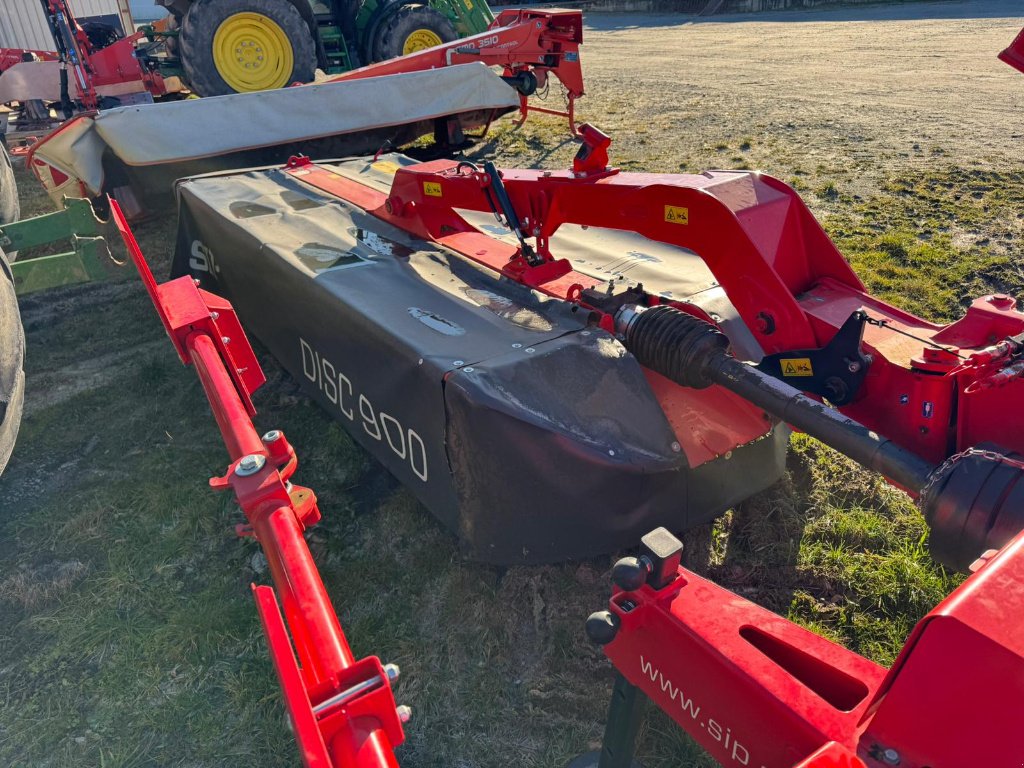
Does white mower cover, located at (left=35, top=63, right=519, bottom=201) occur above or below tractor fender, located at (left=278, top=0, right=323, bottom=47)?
below

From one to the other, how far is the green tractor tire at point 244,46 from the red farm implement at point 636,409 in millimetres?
4184

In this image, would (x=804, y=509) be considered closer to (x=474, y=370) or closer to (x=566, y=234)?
(x=474, y=370)

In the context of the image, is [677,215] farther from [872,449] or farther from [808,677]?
Result: [808,677]

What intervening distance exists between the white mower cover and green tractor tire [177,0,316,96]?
1834 millimetres

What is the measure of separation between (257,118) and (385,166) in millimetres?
1361

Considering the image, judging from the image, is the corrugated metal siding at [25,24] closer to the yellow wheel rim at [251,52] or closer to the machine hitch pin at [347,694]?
the yellow wheel rim at [251,52]

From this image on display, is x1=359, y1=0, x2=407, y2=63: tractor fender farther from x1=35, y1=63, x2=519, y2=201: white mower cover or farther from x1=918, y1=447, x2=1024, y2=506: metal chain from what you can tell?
x1=918, y1=447, x2=1024, y2=506: metal chain

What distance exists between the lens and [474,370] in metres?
2.27

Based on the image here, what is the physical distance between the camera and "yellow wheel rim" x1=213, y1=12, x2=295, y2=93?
7262 millimetres

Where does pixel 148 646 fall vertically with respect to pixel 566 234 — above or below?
below

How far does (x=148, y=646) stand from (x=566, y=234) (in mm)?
2830

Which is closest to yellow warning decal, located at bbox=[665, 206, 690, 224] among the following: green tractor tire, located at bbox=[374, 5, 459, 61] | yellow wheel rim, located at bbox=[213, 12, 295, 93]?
yellow wheel rim, located at bbox=[213, 12, 295, 93]

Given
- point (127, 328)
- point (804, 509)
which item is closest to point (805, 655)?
point (804, 509)

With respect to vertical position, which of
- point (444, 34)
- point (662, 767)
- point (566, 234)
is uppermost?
point (444, 34)
